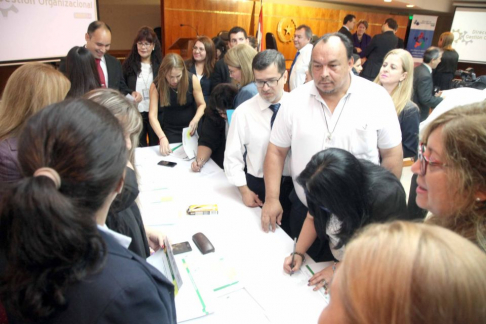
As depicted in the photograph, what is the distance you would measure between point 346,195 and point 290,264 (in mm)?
394

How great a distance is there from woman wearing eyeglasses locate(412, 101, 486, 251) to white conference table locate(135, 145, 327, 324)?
56cm

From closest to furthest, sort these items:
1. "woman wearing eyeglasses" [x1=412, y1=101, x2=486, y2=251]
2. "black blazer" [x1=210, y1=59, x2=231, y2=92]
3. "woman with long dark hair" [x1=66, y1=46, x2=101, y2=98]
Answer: "woman wearing eyeglasses" [x1=412, y1=101, x2=486, y2=251]
"woman with long dark hair" [x1=66, y1=46, x2=101, y2=98]
"black blazer" [x1=210, y1=59, x2=231, y2=92]

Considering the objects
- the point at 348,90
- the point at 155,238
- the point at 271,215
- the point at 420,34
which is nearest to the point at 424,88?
the point at 348,90

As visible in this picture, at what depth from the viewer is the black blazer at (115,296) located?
638 millimetres

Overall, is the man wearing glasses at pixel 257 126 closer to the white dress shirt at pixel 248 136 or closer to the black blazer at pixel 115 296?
the white dress shirt at pixel 248 136

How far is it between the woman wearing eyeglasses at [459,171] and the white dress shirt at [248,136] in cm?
107

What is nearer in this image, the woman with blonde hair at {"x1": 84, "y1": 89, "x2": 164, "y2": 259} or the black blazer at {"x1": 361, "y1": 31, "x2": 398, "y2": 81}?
the woman with blonde hair at {"x1": 84, "y1": 89, "x2": 164, "y2": 259}

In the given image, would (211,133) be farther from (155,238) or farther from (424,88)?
(424,88)

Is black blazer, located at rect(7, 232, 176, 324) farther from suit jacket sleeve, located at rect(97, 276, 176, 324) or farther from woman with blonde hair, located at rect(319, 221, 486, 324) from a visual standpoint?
woman with blonde hair, located at rect(319, 221, 486, 324)

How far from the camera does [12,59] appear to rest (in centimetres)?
366

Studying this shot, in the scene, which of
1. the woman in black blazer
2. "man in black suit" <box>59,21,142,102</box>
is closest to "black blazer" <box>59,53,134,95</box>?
"man in black suit" <box>59,21,142,102</box>

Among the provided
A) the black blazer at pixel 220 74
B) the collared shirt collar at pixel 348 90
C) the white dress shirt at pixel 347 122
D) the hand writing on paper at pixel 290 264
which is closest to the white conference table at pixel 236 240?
the hand writing on paper at pixel 290 264

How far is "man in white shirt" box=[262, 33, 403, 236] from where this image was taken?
1.64 m

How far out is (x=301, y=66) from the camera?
14.7 feet
